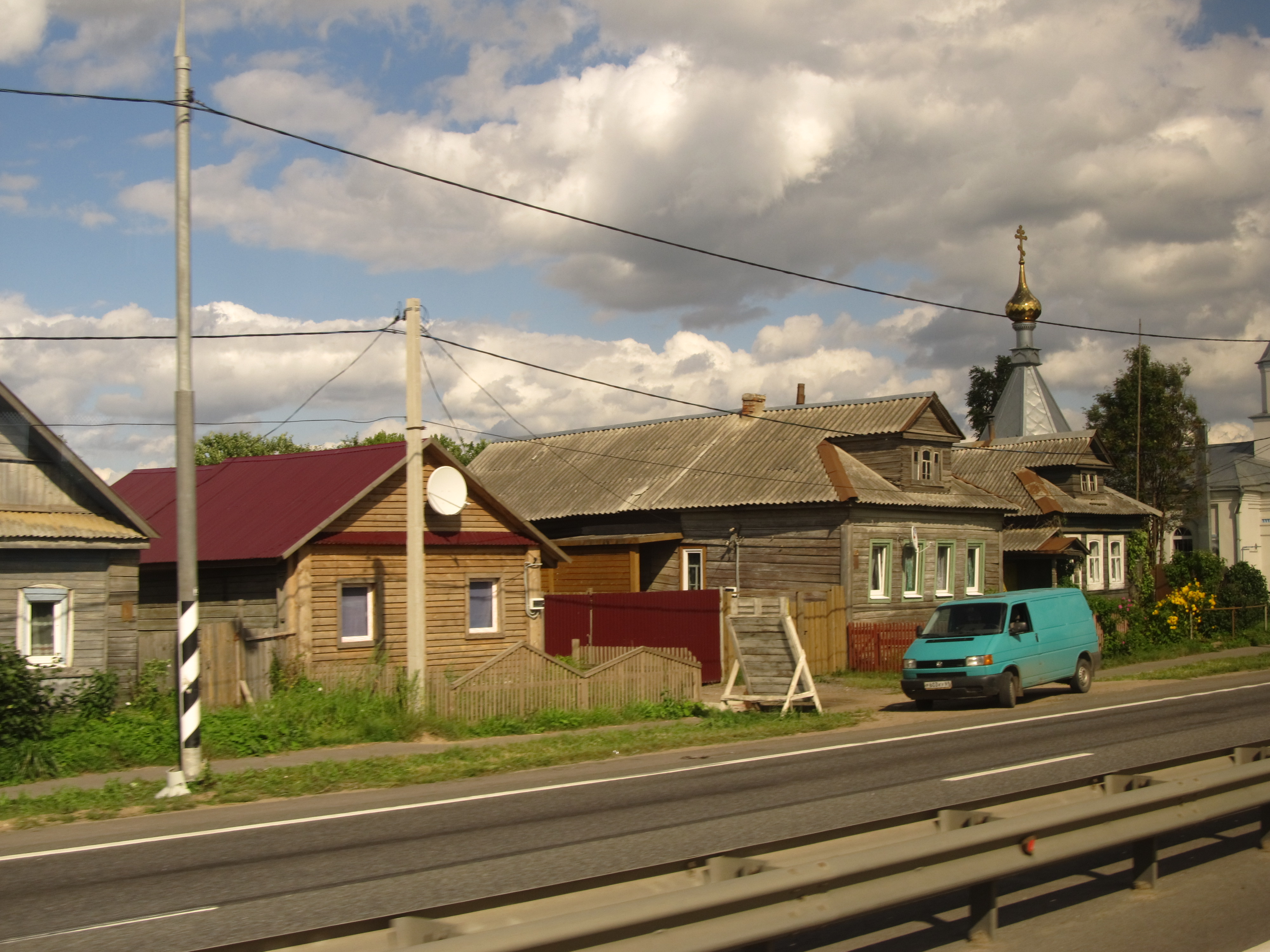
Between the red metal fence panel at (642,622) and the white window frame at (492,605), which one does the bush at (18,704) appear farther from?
the red metal fence panel at (642,622)

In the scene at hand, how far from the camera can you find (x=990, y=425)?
52469mm

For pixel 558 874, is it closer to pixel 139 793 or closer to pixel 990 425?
pixel 139 793

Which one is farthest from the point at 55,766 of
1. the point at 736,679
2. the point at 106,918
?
the point at 736,679

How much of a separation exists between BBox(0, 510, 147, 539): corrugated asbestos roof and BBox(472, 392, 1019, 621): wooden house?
16.3 metres

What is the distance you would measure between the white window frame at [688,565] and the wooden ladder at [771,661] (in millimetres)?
13707

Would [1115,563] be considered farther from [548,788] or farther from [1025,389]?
[548,788]

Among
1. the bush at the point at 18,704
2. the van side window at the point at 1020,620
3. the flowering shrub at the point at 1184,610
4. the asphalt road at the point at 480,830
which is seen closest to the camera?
the asphalt road at the point at 480,830

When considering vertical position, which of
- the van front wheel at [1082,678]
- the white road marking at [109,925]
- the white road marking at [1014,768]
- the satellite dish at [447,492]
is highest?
the satellite dish at [447,492]

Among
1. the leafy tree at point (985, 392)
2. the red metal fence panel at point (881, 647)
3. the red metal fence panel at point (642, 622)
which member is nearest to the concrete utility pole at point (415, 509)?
the red metal fence panel at point (642, 622)

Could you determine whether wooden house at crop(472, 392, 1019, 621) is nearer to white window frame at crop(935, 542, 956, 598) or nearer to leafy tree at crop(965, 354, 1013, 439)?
white window frame at crop(935, 542, 956, 598)

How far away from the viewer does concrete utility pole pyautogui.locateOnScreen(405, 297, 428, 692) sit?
1811cm

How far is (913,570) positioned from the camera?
1357 inches

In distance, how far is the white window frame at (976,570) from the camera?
37.0 m

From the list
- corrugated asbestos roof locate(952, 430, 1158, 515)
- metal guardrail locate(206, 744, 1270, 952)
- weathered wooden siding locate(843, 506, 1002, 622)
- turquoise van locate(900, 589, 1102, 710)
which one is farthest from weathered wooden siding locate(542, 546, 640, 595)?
metal guardrail locate(206, 744, 1270, 952)
